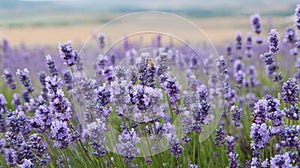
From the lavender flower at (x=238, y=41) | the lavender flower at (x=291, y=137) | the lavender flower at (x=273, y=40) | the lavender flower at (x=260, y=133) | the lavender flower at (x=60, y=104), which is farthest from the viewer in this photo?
the lavender flower at (x=238, y=41)

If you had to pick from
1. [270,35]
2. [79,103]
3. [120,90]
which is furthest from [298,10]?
[79,103]

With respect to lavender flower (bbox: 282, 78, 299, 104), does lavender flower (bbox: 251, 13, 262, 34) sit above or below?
above

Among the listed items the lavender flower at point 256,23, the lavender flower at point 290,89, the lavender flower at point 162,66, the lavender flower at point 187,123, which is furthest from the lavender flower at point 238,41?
the lavender flower at point 290,89

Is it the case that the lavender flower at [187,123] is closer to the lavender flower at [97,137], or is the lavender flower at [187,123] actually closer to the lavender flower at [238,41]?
the lavender flower at [97,137]

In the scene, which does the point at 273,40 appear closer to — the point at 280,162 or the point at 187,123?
the point at 187,123

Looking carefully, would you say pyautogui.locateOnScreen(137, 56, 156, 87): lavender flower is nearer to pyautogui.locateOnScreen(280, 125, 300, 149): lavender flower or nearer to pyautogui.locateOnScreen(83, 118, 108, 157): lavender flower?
pyautogui.locateOnScreen(83, 118, 108, 157): lavender flower

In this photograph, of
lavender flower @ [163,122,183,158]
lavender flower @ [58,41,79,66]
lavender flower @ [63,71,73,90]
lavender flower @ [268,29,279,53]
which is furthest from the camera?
lavender flower @ [63,71,73,90]

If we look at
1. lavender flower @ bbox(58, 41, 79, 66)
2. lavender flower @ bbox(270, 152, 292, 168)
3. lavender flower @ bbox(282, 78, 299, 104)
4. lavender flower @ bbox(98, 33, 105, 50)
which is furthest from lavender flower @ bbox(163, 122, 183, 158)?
lavender flower @ bbox(98, 33, 105, 50)

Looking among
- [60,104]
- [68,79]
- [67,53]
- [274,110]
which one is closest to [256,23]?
[68,79]

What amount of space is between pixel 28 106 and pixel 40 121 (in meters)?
1.46

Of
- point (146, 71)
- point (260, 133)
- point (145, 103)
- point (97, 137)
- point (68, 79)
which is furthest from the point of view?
point (68, 79)

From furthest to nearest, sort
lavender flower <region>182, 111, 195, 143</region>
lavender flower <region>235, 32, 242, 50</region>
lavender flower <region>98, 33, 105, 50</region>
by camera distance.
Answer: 1. lavender flower <region>98, 33, 105, 50</region>
2. lavender flower <region>235, 32, 242, 50</region>
3. lavender flower <region>182, 111, 195, 143</region>

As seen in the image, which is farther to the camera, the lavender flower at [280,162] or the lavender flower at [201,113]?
the lavender flower at [201,113]

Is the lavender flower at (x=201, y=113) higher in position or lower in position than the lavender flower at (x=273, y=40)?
lower
